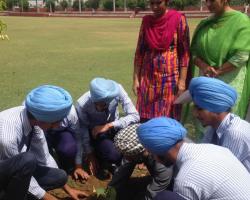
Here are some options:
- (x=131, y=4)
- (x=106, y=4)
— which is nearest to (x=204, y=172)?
(x=131, y=4)

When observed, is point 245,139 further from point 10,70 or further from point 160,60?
point 10,70

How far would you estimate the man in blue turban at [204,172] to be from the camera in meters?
2.45

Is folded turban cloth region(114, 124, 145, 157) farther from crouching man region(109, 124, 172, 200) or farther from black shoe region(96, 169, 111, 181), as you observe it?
black shoe region(96, 169, 111, 181)

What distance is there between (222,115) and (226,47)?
1.44 m

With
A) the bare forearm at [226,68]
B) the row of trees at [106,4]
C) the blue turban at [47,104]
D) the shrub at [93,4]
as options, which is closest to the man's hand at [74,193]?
the blue turban at [47,104]

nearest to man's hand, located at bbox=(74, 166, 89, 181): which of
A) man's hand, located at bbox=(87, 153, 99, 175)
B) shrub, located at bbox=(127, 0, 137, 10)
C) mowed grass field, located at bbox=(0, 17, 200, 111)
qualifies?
man's hand, located at bbox=(87, 153, 99, 175)

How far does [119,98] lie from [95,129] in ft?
1.33

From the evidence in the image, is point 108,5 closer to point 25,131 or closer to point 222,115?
point 25,131

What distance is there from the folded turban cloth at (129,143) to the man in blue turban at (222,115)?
2.16 feet

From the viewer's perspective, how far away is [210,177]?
2.44 metres

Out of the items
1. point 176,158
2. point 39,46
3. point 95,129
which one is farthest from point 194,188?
point 39,46

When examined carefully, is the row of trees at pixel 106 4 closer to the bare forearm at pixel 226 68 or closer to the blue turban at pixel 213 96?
the bare forearm at pixel 226 68

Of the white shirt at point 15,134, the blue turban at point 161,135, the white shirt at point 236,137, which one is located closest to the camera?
the blue turban at point 161,135

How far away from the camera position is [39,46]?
18.9 metres
